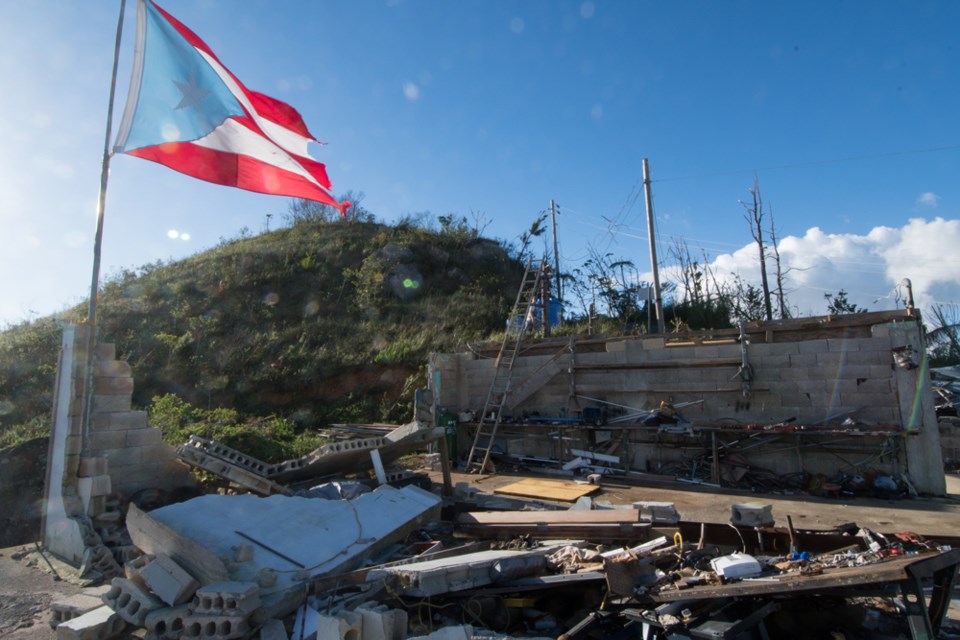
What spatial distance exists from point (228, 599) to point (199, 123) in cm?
610

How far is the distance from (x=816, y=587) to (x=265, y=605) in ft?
13.6

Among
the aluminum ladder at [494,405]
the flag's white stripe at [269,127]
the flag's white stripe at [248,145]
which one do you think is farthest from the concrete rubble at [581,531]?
the flag's white stripe at [269,127]

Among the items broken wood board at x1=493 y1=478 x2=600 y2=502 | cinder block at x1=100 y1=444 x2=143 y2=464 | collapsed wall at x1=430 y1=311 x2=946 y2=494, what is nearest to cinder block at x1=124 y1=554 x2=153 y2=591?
cinder block at x1=100 y1=444 x2=143 y2=464

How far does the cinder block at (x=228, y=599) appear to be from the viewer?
4.23 meters

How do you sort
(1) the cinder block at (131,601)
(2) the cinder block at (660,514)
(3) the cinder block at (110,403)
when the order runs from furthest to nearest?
1. (3) the cinder block at (110,403)
2. (2) the cinder block at (660,514)
3. (1) the cinder block at (131,601)

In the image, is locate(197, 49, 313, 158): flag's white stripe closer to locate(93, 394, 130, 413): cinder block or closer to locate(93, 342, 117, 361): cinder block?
locate(93, 342, 117, 361): cinder block

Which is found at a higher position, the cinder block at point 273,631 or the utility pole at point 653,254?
the utility pole at point 653,254

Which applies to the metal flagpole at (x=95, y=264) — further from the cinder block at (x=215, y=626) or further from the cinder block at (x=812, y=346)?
the cinder block at (x=812, y=346)

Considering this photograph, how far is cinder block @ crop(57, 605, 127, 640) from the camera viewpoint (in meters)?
4.25

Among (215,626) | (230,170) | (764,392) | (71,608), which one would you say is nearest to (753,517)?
(215,626)

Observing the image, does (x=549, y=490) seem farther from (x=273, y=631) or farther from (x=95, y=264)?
(x=95, y=264)

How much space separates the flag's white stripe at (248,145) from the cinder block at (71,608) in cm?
548

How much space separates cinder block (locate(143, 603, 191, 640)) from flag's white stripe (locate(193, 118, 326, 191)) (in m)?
5.73

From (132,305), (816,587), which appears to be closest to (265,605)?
(816,587)
